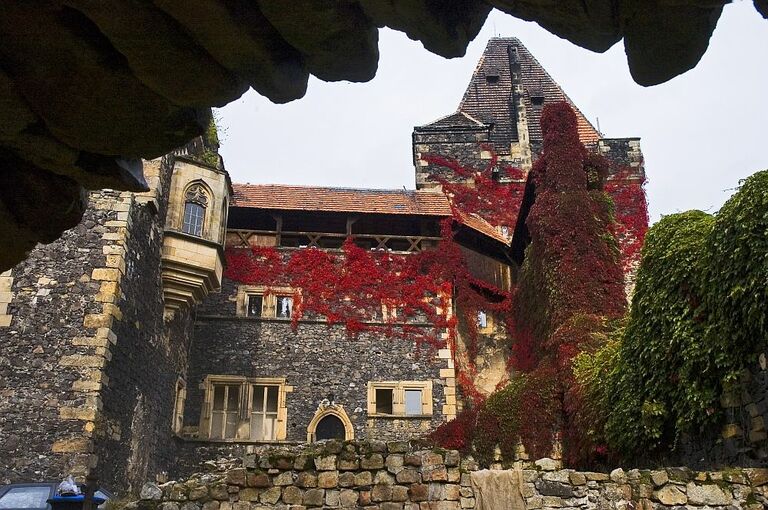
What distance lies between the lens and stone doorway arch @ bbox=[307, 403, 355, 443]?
17391 mm

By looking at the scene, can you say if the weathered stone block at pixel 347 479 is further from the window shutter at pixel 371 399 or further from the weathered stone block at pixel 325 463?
the window shutter at pixel 371 399

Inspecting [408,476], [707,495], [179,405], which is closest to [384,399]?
[179,405]

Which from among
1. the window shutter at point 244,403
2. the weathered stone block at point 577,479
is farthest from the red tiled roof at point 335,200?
the weathered stone block at point 577,479

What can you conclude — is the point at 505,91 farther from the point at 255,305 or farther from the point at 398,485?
the point at 398,485

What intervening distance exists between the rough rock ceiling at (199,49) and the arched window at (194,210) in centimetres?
1329

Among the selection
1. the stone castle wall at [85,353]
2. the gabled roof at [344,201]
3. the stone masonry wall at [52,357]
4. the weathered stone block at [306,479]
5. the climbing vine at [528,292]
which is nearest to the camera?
the weathered stone block at [306,479]

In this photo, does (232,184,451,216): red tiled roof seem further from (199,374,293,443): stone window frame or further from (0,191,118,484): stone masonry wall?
(0,191,118,484): stone masonry wall

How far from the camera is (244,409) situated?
17531mm

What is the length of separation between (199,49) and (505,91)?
1192 inches

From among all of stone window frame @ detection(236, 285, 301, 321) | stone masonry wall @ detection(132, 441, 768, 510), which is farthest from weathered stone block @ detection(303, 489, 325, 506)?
stone window frame @ detection(236, 285, 301, 321)

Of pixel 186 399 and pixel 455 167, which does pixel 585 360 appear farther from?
pixel 455 167

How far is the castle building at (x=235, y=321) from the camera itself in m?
11.2

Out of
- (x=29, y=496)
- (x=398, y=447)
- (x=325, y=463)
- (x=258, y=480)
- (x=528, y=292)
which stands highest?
(x=528, y=292)

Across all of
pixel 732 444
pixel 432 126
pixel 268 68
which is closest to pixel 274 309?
pixel 432 126
